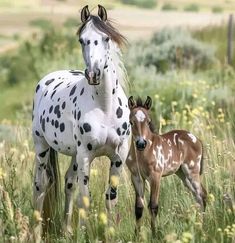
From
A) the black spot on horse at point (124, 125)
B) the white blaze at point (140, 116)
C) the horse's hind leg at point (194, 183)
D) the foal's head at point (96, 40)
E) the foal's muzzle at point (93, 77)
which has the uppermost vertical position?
the foal's head at point (96, 40)

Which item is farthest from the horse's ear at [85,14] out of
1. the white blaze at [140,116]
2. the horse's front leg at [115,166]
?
the horse's front leg at [115,166]

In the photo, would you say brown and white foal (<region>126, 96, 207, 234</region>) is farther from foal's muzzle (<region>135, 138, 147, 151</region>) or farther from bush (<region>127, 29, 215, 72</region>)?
bush (<region>127, 29, 215, 72</region>)

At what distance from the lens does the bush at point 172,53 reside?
69.8ft

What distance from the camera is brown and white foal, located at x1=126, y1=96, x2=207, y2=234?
242 inches

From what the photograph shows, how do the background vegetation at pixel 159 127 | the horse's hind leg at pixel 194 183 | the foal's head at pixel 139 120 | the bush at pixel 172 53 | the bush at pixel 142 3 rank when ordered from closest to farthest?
the foal's head at pixel 139 120 → the background vegetation at pixel 159 127 → the horse's hind leg at pixel 194 183 → the bush at pixel 172 53 → the bush at pixel 142 3

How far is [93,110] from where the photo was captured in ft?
21.1

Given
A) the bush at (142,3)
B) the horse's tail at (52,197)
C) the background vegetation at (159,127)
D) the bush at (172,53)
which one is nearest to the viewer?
the background vegetation at (159,127)

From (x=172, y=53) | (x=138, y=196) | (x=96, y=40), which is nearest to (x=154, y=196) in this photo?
(x=138, y=196)

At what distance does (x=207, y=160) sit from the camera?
28.0 ft

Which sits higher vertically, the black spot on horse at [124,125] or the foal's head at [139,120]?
the foal's head at [139,120]

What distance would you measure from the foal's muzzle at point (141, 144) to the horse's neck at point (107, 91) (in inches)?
18.7

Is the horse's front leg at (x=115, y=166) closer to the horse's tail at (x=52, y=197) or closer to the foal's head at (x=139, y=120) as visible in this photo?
the foal's head at (x=139, y=120)

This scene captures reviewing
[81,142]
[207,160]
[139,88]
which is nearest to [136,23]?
[139,88]

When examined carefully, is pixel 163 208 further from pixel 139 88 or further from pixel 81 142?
pixel 139 88
